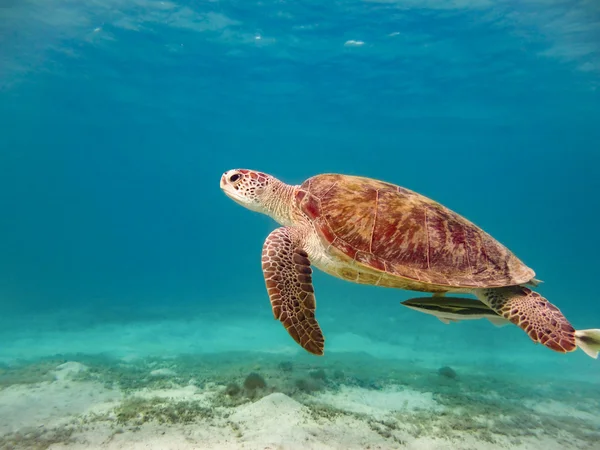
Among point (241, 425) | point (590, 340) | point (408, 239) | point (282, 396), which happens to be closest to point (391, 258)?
point (408, 239)

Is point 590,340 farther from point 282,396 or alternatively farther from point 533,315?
point 282,396

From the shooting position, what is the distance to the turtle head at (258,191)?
4.66m

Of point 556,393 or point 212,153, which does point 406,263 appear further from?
point 212,153

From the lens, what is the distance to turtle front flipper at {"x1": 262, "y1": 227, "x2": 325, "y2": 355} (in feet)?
10.5

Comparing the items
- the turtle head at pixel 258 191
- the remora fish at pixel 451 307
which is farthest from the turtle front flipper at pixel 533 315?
the turtle head at pixel 258 191

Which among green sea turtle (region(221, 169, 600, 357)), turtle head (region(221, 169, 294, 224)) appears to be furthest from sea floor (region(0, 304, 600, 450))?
turtle head (region(221, 169, 294, 224))

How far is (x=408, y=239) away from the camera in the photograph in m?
3.79

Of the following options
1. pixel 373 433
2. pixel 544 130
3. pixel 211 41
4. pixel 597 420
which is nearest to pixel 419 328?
pixel 597 420

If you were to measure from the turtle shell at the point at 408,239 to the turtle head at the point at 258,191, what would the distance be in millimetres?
520

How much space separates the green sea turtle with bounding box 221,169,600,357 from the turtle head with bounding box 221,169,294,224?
14.9 inches

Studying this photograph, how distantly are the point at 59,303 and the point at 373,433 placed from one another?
1027 inches

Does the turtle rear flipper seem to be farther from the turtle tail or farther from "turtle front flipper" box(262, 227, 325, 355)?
"turtle front flipper" box(262, 227, 325, 355)

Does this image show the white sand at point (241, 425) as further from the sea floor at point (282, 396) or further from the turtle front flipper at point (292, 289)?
the turtle front flipper at point (292, 289)

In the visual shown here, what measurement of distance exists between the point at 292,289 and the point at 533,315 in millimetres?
2337
